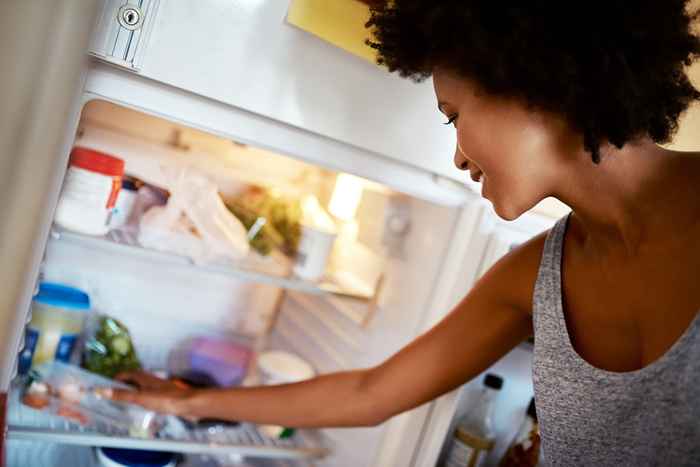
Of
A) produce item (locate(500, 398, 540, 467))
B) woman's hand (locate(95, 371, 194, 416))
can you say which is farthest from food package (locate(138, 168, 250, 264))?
produce item (locate(500, 398, 540, 467))

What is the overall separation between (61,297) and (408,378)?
27.8 inches

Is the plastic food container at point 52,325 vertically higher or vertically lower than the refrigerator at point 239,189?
lower

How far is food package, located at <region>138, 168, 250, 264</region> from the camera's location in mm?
1172

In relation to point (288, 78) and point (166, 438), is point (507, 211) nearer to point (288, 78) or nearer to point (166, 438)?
point (288, 78)

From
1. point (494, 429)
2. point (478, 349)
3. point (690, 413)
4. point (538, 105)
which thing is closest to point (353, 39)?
point (538, 105)

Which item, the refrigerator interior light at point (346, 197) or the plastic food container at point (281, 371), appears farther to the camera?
the refrigerator interior light at point (346, 197)

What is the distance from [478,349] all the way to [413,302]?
0.22 metres

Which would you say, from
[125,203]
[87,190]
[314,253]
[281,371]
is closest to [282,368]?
[281,371]

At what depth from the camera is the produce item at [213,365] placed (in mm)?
1451

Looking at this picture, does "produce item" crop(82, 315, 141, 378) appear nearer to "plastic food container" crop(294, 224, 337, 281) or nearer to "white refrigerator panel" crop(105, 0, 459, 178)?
"plastic food container" crop(294, 224, 337, 281)

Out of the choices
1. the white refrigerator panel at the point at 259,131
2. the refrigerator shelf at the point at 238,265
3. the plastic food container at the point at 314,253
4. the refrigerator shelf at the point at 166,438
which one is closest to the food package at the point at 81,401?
the refrigerator shelf at the point at 166,438

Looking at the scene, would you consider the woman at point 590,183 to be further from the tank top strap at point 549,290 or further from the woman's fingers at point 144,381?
the woman's fingers at point 144,381

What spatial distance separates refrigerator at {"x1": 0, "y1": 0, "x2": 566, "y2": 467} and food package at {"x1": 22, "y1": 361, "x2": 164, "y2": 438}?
0.11 ft

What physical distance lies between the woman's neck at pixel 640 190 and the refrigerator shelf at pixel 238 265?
586 millimetres
